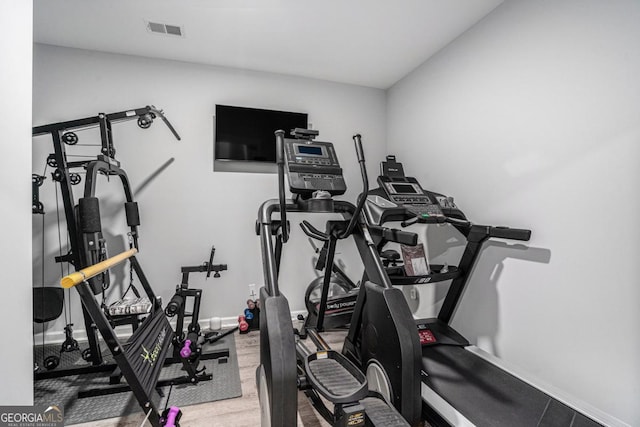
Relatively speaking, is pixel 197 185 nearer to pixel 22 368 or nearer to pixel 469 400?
pixel 22 368

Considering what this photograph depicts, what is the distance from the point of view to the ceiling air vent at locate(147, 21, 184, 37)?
242cm

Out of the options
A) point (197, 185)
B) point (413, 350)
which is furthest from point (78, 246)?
point (413, 350)

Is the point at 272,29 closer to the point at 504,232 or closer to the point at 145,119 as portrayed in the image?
the point at 145,119

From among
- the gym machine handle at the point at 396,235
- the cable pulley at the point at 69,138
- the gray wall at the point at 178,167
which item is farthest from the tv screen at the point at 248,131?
the gym machine handle at the point at 396,235

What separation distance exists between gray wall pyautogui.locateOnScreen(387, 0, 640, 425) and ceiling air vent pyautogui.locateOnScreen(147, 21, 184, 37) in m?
2.45

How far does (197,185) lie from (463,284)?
269 centimetres

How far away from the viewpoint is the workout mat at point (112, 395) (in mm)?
1835

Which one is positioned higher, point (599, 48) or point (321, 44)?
point (321, 44)

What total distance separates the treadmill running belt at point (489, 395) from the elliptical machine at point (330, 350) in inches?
13.0

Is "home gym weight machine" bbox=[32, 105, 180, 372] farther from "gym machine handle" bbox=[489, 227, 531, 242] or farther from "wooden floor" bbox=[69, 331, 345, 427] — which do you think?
"gym machine handle" bbox=[489, 227, 531, 242]

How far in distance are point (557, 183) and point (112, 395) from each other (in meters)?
3.26

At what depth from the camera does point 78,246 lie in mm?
2023

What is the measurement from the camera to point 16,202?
0.96 meters

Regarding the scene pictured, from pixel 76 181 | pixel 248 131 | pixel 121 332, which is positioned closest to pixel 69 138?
pixel 76 181
